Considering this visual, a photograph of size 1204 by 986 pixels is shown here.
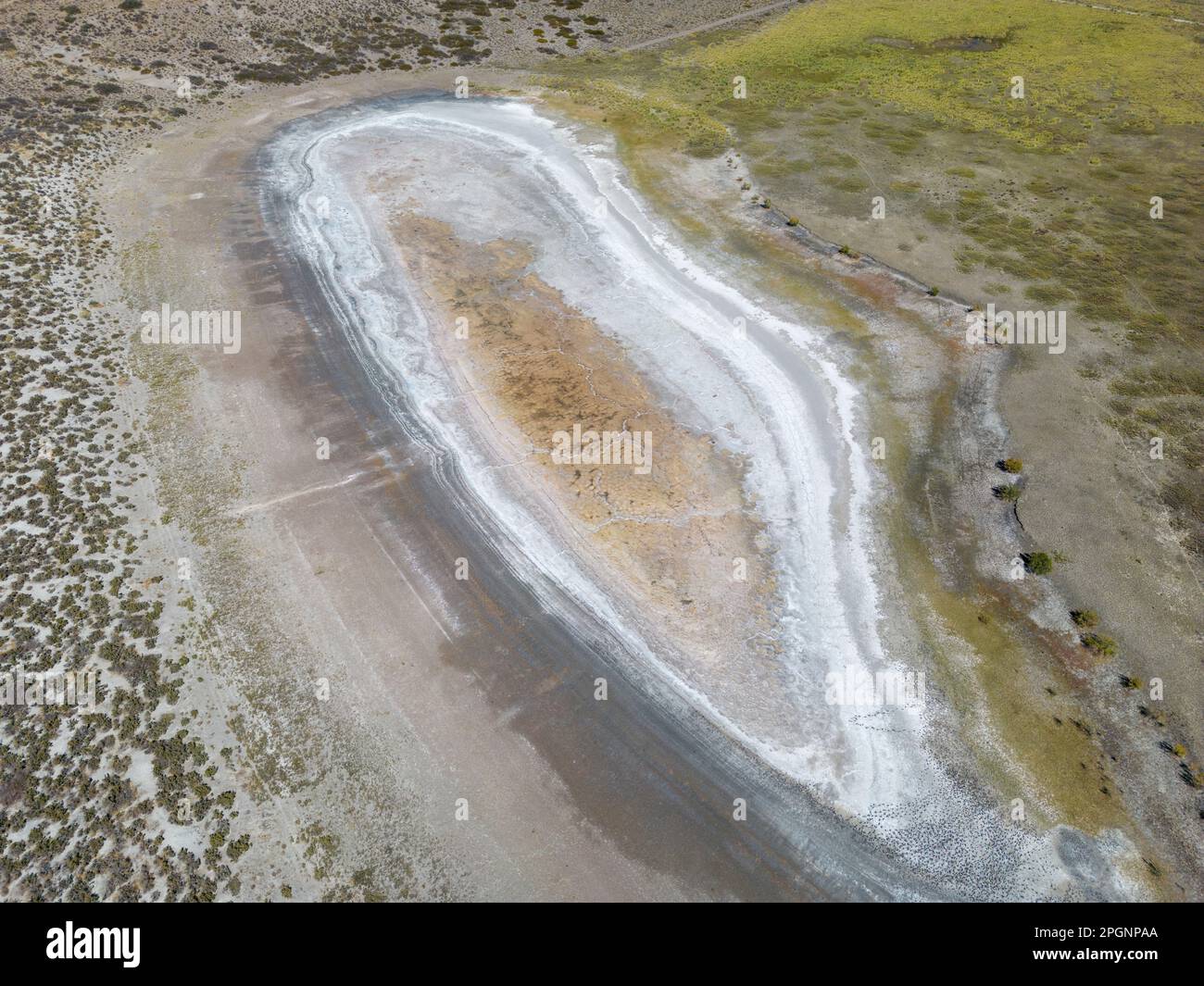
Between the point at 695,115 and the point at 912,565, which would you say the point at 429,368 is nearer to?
the point at 912,565

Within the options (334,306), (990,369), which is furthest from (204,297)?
(990,369)

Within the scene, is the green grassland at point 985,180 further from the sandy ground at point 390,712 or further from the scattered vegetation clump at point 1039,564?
the sandy ground at point 390,712

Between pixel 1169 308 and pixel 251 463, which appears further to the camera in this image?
pixel 1169 308

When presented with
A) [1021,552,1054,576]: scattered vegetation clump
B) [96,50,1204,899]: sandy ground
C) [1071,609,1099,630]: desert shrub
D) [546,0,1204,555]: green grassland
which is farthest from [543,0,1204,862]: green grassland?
[96,50,1204,899]: sandy ground

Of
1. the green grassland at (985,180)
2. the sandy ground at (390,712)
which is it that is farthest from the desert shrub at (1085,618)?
the sandy ground at (390,712)

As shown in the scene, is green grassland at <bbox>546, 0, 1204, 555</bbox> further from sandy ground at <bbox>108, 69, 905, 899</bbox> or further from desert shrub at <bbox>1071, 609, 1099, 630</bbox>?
sandy ground at <bbox>108, 69, 905, 899</bbox>

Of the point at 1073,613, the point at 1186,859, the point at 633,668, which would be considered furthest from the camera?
the point at 1073,613

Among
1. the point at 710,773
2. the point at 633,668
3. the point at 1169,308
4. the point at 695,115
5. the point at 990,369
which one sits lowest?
the point at 710,773

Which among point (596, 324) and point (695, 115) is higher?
point (695, 115)

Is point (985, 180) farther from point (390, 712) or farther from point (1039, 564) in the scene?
point (390, 712)

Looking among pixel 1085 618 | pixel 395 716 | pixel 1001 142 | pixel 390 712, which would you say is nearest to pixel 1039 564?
pixel 1085 618

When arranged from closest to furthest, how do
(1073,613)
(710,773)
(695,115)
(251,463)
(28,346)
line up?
(710,773) < (1073,613) < (251,463) < (28,346) < (695,115)
